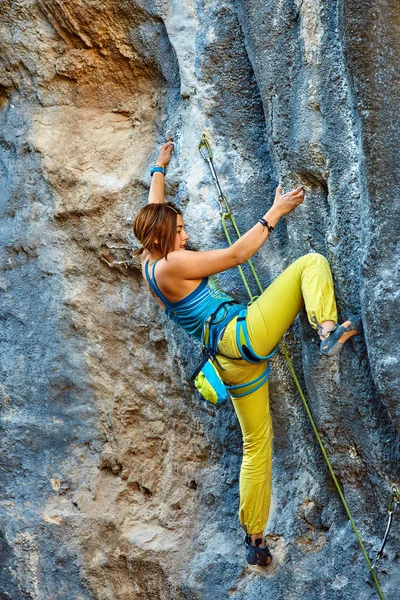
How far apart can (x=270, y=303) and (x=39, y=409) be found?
175cm

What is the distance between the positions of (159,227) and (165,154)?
36.3 inches

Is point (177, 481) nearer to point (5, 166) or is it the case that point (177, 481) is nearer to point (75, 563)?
point (75, 563)

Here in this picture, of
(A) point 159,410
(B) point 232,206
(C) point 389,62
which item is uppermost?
(C) point 389,62

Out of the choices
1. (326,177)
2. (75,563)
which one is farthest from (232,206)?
(75,563)

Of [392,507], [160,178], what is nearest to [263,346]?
[392,507]

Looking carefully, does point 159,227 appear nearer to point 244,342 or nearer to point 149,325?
point 244,342

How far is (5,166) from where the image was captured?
16.8ft

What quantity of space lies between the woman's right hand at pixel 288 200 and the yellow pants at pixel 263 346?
0.81ft

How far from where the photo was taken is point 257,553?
14.0ft

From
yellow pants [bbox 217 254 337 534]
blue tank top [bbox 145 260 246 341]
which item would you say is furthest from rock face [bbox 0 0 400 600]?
blue tank top [bbox 145 260 246 341]

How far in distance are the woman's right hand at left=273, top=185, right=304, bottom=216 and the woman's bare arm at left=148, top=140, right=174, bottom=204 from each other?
803 millimetres

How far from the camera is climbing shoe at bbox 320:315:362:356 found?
3.80 m

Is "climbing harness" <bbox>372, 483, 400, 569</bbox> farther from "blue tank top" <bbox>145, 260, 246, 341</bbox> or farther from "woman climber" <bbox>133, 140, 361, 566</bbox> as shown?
"blue tank top" <bbox>145, 260, 246, 341</bbox>

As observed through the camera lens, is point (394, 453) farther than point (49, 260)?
No
